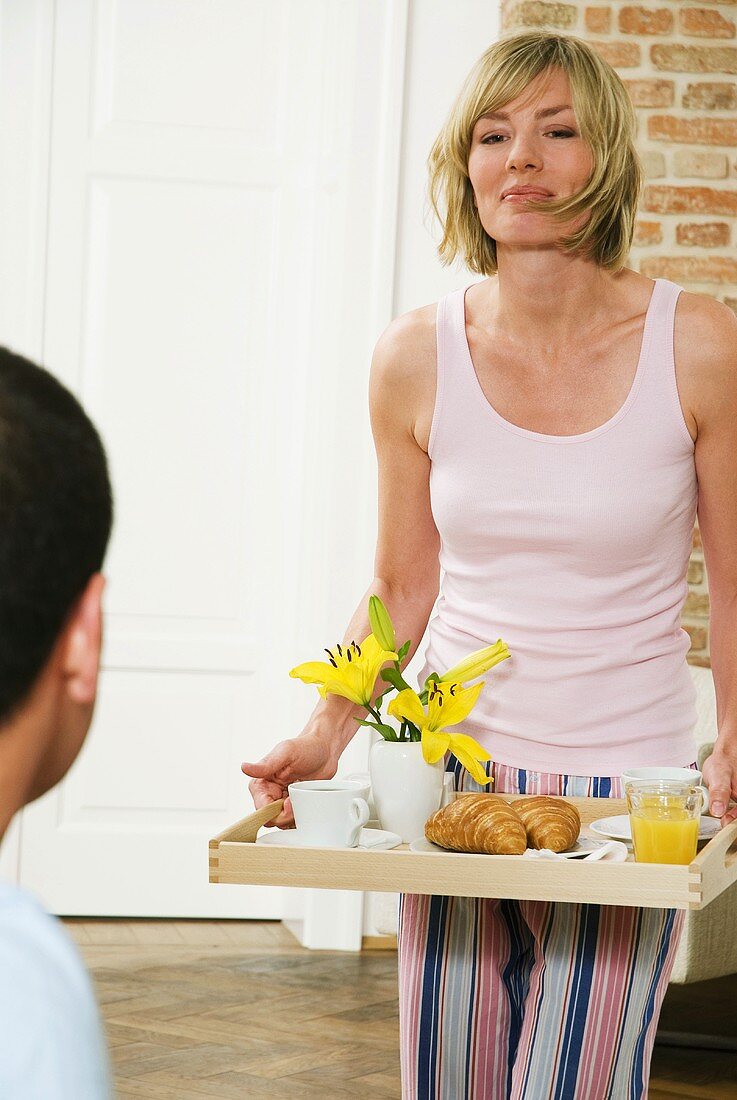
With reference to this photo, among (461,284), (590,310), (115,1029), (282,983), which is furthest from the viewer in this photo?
(461,284)

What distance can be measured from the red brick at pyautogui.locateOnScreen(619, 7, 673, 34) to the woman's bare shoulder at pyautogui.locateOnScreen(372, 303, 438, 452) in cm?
233

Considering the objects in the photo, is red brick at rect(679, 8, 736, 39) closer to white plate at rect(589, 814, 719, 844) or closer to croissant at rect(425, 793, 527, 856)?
white plate at rect(589, 814, 719, 844)

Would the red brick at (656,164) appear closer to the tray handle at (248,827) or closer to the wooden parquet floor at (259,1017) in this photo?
the wooden parquet floor at (259,1017)

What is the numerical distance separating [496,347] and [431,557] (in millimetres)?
289

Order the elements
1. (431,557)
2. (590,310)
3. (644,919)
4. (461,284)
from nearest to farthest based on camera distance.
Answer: (644,919) < (590,310) < (431,557) < (461,284)

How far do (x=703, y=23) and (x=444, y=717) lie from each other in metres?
2.81

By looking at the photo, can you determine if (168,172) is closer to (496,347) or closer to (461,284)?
(461,284)

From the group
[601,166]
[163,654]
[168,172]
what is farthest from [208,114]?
[601,166]

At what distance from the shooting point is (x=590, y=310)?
166 cm

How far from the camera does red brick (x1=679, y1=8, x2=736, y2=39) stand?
12.3ft

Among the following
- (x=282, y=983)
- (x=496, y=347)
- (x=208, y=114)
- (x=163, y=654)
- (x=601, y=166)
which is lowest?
(x=282, y=983)

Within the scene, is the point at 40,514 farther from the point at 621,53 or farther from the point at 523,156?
the point at 621,53

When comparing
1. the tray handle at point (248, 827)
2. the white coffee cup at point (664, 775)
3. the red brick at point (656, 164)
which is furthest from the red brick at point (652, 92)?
the tray handle at point (248, 827)

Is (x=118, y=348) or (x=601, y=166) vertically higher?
A: (x=601, y=166)
